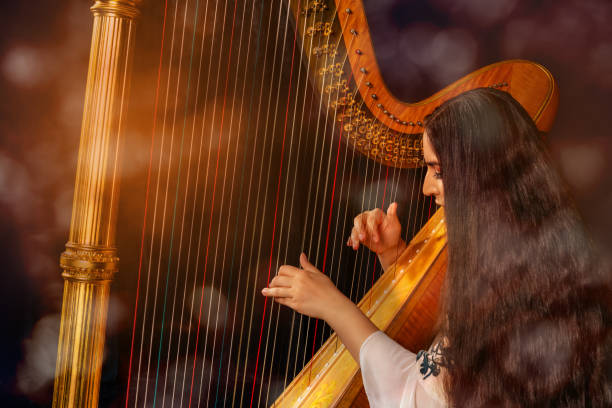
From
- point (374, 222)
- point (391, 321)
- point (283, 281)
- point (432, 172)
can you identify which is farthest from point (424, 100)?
point (283, 281)

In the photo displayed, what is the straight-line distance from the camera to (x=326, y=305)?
3.30 ft

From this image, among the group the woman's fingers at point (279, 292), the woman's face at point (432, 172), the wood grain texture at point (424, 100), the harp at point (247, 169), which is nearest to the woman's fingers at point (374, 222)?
the harp at point (247, 169)

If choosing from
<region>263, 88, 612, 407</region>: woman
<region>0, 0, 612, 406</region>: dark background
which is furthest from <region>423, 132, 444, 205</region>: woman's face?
<region>0, 0, 612, 406</region>: dark background

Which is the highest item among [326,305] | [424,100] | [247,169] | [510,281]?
[424,100]

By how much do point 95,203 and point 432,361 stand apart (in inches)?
24.1

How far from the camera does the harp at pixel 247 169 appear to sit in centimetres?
79

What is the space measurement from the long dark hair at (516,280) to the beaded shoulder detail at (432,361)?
0.02m

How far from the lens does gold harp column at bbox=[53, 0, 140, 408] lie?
30.9 inches

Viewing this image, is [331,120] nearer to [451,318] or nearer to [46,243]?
[451,318]

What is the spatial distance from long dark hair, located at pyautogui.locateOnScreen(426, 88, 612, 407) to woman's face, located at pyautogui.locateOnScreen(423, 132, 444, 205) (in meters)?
0.06

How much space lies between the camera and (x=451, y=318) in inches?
35.9

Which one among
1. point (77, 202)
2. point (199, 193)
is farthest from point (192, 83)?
point (77, 202)

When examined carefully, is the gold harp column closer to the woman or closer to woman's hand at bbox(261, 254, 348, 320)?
woman's hand at bbox(261, 254, 348, 320)

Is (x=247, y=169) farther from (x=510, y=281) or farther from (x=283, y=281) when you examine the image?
(x=510, y=281)
